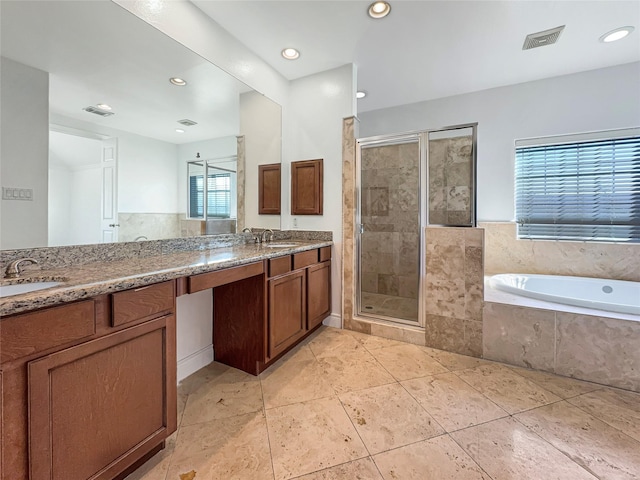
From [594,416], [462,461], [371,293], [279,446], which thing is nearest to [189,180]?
[279,446]

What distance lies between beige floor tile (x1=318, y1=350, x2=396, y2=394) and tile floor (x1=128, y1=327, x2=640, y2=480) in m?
0.01

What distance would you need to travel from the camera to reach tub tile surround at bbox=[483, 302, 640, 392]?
1.74m

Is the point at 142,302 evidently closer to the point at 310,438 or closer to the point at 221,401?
the point at 221,401

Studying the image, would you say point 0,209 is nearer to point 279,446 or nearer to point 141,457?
point 141,457

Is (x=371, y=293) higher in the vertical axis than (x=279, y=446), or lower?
higher

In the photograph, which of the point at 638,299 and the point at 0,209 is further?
the point at 638,299

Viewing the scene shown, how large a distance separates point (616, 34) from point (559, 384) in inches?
110

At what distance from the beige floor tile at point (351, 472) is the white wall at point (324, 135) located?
1578mm

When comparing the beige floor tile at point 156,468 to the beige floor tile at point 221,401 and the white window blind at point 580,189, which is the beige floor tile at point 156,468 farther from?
the white window blind at point 580,189

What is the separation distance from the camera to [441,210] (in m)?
2.40

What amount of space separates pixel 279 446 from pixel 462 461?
855 mm

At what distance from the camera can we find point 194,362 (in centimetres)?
197

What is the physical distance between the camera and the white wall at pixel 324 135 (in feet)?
8.76

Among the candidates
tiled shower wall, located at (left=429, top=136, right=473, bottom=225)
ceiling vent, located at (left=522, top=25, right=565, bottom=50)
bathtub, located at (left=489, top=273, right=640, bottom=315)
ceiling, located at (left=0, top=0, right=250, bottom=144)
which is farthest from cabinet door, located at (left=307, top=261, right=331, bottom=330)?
ceiling vent, located at (left=522, top=25, right=565, bottom=50)
